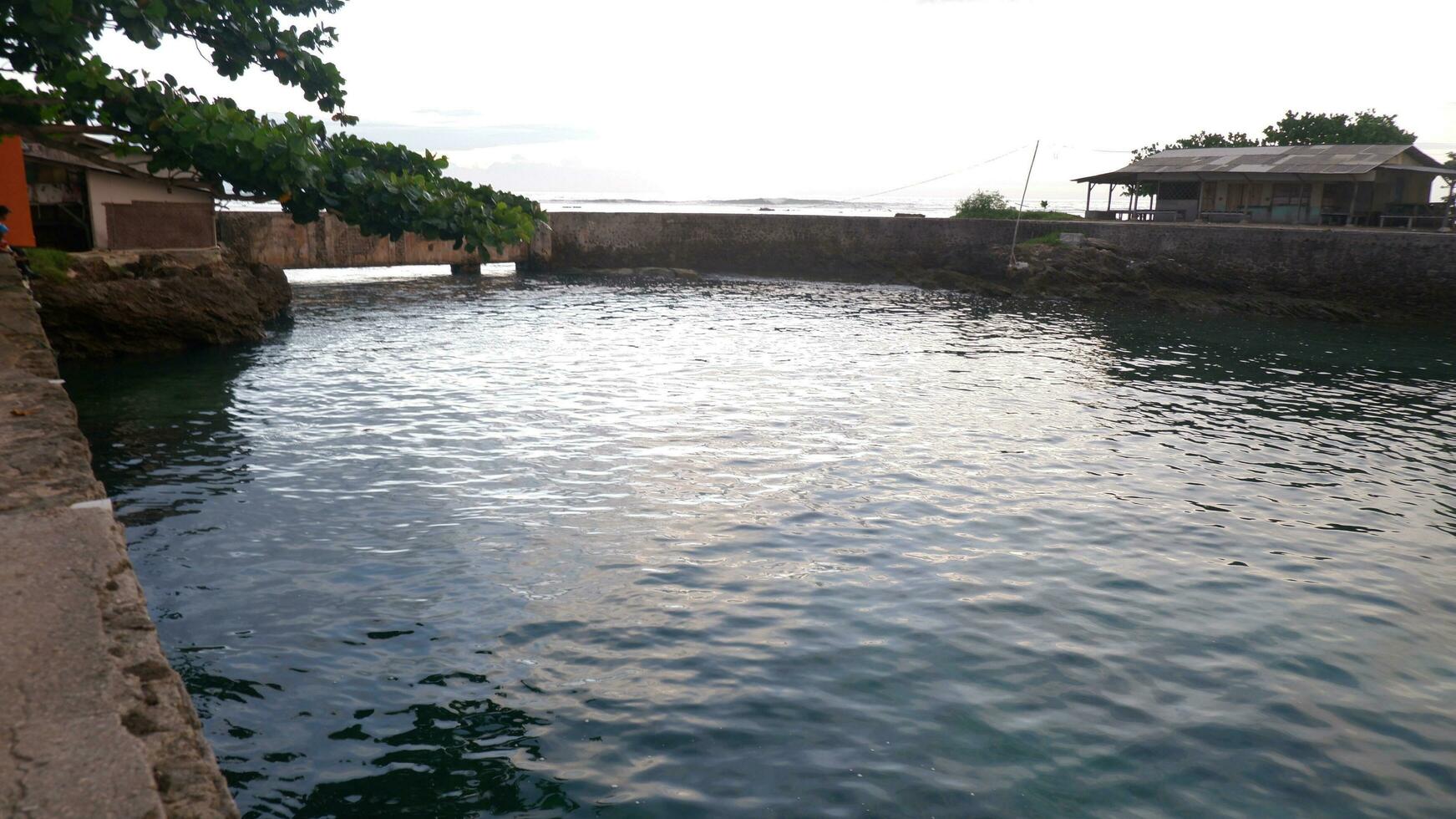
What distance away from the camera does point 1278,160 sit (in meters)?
37.2

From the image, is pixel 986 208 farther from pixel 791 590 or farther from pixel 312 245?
pixel 791 590

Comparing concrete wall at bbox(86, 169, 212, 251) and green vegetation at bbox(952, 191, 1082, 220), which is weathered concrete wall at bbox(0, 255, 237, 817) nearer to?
A: concrete wall at bbox(86, 169, 212, 251)

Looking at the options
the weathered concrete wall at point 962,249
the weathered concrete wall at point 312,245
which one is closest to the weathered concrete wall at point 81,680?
the weathered concrete wall at point 312,245

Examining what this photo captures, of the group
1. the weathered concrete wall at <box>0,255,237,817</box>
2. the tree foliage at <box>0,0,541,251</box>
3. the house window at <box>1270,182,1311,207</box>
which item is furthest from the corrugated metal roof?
the weathered concrete wall at <box>0,255,237,817</box>

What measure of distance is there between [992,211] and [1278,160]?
34.9 ft

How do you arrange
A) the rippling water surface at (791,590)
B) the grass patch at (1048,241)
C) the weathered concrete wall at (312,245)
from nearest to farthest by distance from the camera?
the rippling water surface at (791,590), the weathered concrete wall at (312,245), the grass patch at (1048,241)

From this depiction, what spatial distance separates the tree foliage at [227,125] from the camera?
8.30 m

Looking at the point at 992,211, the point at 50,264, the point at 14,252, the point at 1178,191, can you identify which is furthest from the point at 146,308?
the point at 1178,191

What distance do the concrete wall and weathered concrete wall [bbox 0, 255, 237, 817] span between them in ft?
56.8

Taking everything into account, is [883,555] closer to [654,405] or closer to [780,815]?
[780,815]

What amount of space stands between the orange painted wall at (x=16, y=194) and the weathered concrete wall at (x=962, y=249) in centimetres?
2257

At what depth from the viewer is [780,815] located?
5000 mm

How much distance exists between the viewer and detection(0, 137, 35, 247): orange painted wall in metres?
18.4

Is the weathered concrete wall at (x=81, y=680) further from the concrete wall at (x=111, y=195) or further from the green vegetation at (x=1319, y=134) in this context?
the green vegetation at (x=1319, y=134)
